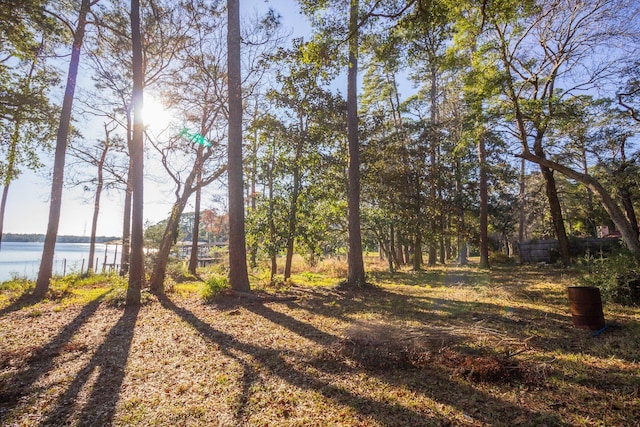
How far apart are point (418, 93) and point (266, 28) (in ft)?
41.2

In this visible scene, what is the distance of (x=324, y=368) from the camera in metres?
3.72

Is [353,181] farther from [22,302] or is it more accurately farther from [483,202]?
[22,302]

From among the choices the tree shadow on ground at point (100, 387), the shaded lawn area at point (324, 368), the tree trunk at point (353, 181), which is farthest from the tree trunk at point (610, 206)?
the tree shadow on ground at point (100, 387)

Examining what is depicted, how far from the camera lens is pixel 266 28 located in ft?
33.2

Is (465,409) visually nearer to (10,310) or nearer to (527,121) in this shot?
(10,310)

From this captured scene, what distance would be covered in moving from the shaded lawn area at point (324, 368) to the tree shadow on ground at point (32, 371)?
2 centimetres

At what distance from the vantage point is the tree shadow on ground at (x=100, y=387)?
9.04 ft

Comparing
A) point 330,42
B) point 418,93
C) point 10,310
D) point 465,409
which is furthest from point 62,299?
point 418,93

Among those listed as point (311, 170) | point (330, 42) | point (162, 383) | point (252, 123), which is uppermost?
point (252, 123)

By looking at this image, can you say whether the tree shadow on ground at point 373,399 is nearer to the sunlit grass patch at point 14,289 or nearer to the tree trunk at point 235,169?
the tree trunk at point 235,169

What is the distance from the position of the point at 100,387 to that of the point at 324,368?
247 cm

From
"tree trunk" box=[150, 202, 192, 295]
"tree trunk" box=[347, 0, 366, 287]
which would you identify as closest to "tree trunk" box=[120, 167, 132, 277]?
"tree trunk" box=[150, 202, 192, 295]

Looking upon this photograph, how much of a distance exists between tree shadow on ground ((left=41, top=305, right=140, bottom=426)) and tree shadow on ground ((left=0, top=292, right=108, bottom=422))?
0.40 metres

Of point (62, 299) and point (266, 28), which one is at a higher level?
point (266, 28)
